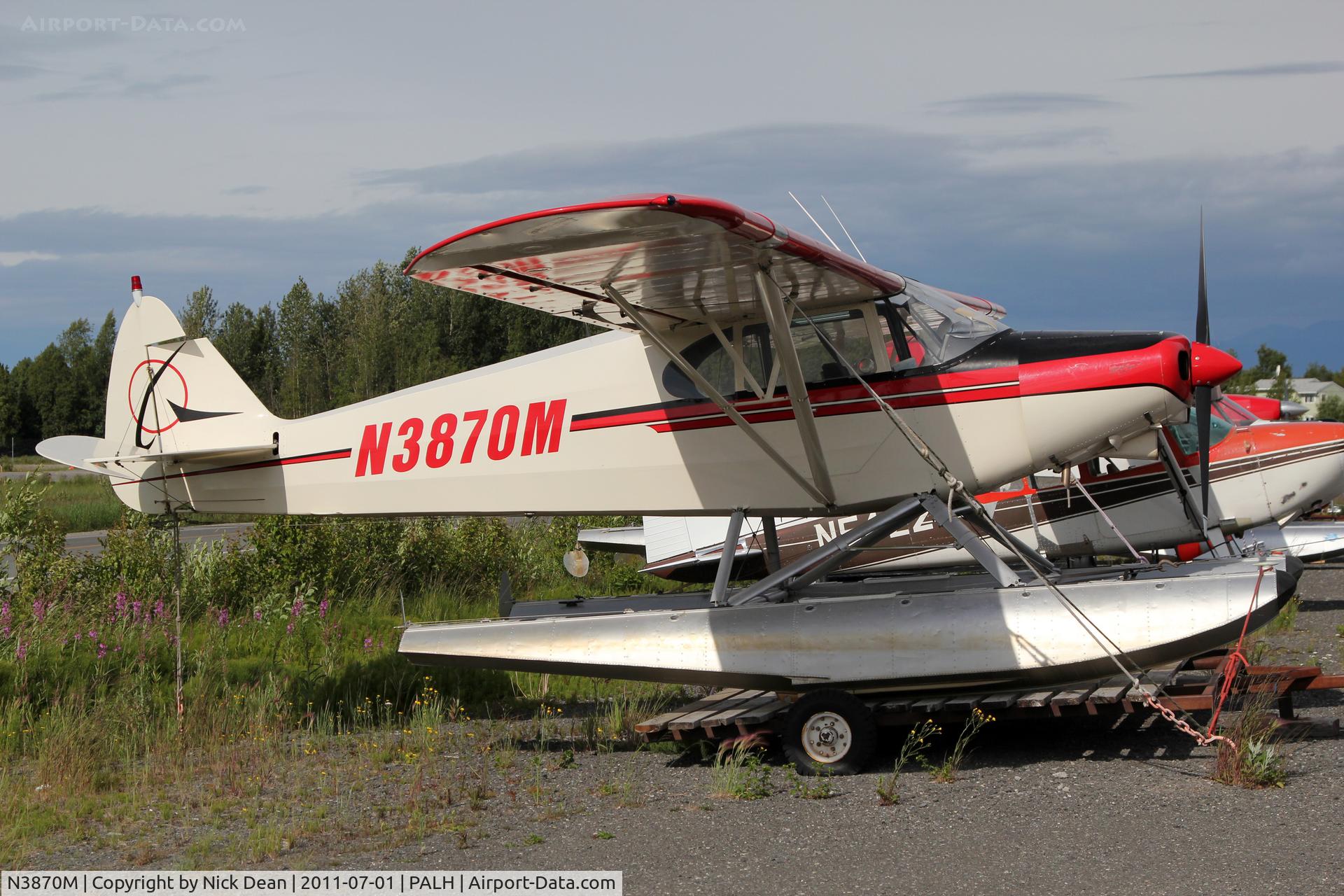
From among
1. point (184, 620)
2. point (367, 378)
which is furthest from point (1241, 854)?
point (367, 378)

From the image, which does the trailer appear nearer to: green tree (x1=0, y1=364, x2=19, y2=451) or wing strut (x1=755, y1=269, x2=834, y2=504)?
wing strut (x1=755, y1=269, x2=834, y2=504)

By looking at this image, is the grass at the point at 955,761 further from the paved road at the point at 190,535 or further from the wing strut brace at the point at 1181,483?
the paved road at the point at 190,535

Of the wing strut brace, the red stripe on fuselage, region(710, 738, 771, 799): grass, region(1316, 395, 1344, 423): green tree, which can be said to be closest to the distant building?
region(1316, 395, 1344, 423): green tree

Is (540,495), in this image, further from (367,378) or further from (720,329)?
(367,378)

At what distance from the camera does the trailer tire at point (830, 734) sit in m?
6.44

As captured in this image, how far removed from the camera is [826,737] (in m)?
6.54

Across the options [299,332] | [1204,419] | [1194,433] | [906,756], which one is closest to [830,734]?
[906,756]

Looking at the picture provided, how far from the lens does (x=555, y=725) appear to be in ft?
26.7

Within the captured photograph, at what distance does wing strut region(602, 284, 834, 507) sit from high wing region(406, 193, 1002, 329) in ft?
0.56

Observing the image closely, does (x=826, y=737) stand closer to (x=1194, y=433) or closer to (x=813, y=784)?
(x=813, y=784)

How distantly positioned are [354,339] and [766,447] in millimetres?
43761

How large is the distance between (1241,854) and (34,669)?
7.90 metres

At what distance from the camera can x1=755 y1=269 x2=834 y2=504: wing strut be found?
21.6 feet

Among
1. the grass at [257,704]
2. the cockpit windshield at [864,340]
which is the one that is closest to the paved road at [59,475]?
the grass at [257,704]
